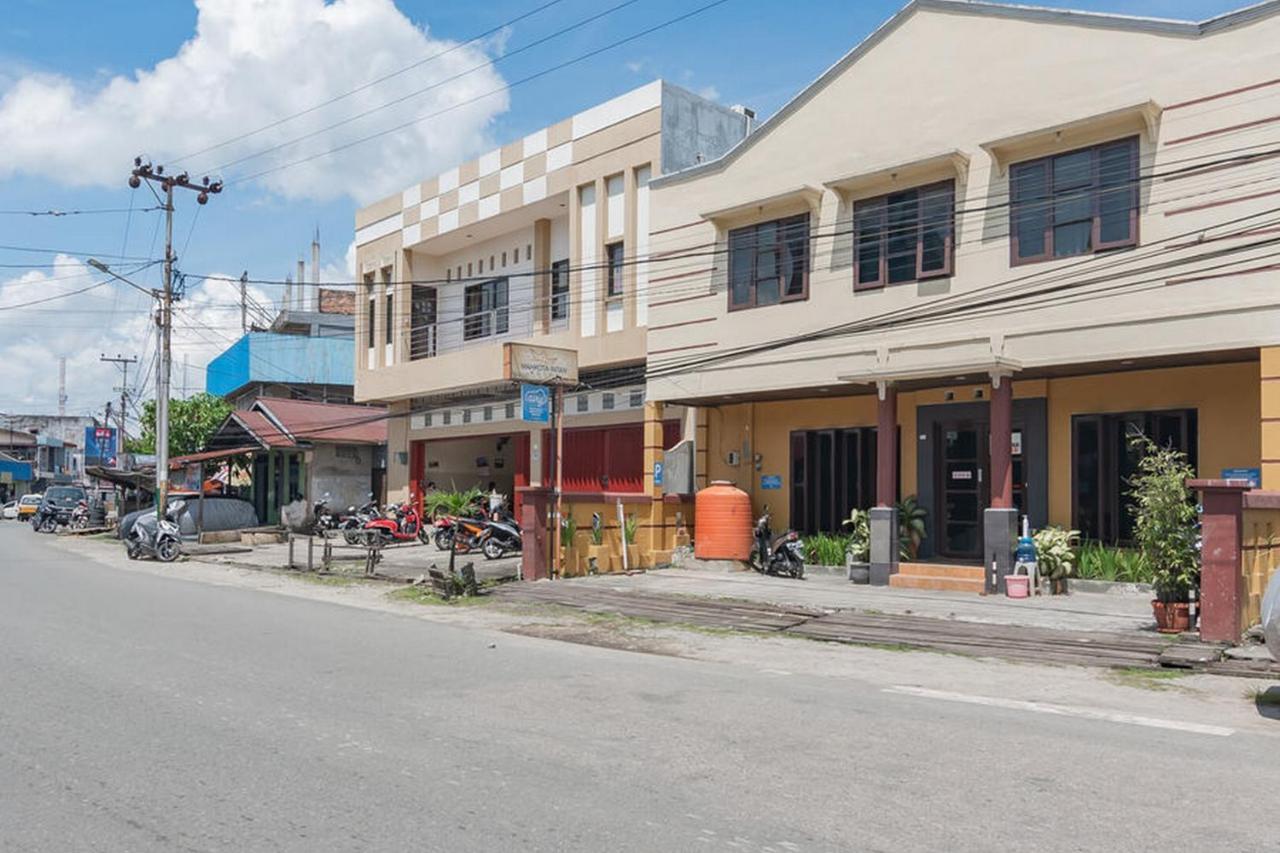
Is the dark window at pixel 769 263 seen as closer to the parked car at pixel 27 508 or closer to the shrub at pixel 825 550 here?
the shrub at pixel 825 550

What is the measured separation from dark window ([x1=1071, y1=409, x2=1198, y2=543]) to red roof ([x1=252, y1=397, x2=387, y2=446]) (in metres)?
21.2

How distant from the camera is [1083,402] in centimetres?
1641

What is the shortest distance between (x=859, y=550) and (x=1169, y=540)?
6529mm

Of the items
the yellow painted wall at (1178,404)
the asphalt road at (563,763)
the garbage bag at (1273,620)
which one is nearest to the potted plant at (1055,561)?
the yellow painted wall at (1178,404)

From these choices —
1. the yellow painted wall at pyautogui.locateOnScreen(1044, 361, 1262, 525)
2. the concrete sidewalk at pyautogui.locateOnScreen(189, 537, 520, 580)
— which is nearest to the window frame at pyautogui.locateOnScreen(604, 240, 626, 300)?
the concrete sidewalk at pyautogui.locateOnScreen(189, 537, 520, 580)

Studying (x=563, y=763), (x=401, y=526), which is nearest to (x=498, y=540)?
(x=401, y=526)

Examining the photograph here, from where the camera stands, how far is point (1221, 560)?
10508 millimetres

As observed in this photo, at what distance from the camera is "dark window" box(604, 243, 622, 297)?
→ 23562 millimetres

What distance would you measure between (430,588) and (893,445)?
26.2ft

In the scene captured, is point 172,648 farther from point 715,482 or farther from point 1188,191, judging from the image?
point 1188,191

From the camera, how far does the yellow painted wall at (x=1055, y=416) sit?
1480cm

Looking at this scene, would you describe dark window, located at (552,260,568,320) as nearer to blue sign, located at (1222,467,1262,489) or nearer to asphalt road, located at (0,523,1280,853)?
blue sign, located at (1222,467,1262,489)

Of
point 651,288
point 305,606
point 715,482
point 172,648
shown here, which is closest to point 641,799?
point 172,648

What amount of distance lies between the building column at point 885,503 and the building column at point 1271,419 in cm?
538
